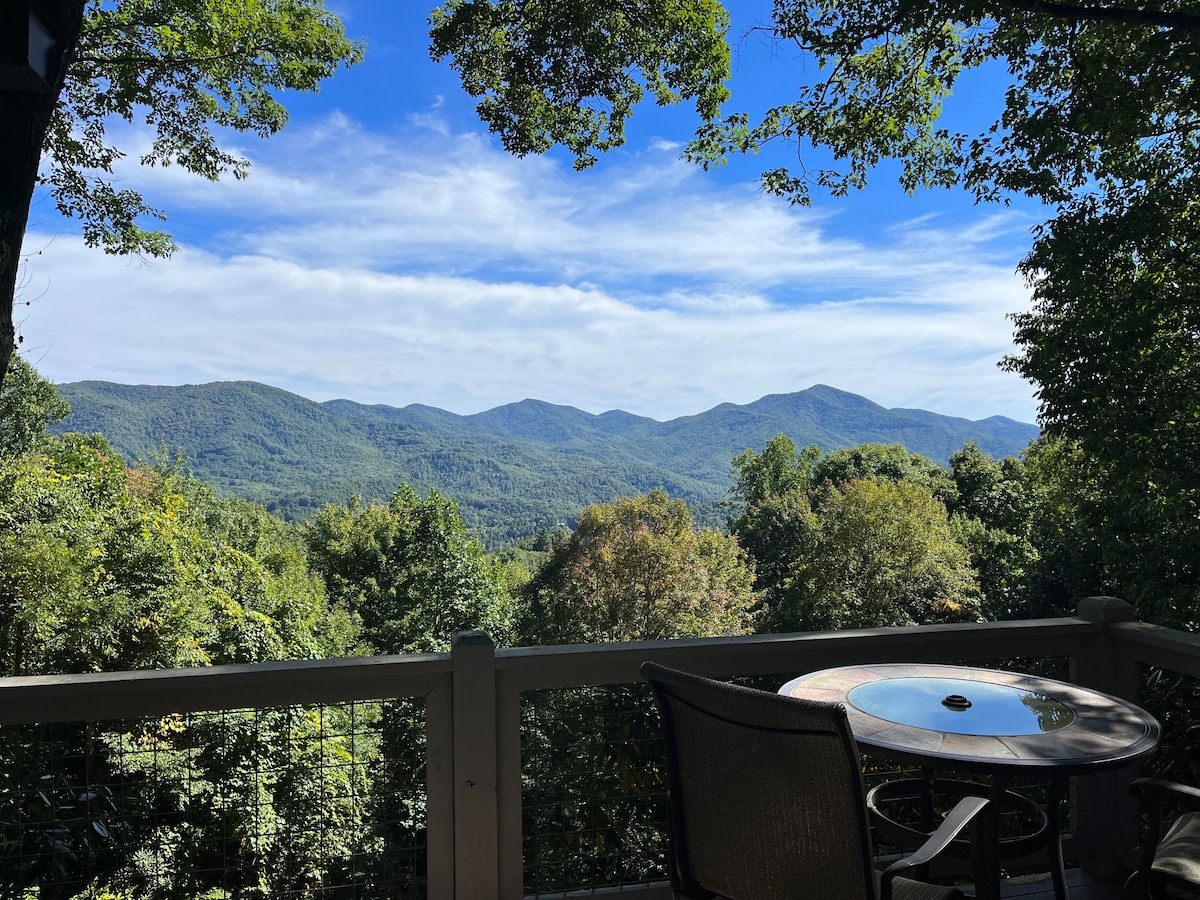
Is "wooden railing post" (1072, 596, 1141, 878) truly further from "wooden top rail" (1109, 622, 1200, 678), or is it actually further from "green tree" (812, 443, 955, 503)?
"green tree" (812, 443, 955, 503)

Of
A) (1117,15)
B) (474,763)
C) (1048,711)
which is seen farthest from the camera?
(1117,15)

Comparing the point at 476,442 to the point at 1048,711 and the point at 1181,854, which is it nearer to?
the point at 1048,711

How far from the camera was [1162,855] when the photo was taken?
170cm

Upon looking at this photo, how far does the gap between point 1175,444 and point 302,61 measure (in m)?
9.56

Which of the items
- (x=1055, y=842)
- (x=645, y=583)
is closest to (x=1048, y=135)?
(x=1055, y=842)

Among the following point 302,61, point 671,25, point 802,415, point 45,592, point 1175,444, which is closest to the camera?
point 671,25

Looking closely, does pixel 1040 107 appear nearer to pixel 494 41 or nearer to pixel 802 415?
pixel 494 41

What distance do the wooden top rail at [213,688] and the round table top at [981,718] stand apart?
97 centimetres

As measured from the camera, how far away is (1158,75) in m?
5.14

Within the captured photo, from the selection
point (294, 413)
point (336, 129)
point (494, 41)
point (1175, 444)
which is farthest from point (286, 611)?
point (294, 413)

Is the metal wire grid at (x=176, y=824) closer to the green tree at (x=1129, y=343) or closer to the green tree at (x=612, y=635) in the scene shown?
the green tree at (x=612, y=635)

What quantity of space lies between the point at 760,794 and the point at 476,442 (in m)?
65.9

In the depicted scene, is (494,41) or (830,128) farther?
(830,128)

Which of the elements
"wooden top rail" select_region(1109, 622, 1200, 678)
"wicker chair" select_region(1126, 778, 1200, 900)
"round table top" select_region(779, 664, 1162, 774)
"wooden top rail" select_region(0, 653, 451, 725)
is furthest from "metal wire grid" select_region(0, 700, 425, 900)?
"wooden top rail" select_region(1109, 622, 1200, 678)
